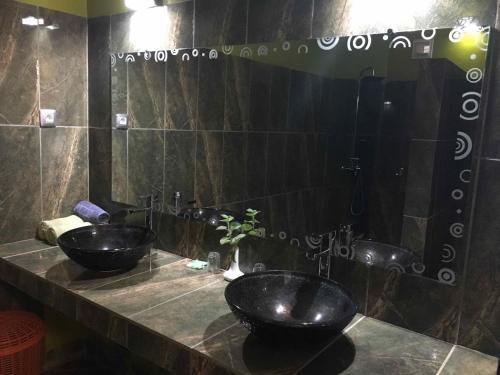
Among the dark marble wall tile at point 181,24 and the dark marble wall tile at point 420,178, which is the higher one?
the dark marble wall tile at point 181,24

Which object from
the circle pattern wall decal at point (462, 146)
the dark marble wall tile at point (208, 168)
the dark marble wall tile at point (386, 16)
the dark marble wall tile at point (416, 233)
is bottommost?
the dark marble wall tile at point (416, 233)

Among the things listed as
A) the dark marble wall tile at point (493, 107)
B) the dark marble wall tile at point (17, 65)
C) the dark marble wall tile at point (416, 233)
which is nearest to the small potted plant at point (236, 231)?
the dark marble wall tile at point (416, 233)

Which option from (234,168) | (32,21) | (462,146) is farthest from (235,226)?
(32,21)

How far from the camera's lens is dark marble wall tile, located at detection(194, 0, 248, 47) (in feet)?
6.42

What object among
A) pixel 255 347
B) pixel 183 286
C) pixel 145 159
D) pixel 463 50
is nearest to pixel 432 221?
pixel 463 50

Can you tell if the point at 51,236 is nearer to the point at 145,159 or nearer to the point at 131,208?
the point at 131,208

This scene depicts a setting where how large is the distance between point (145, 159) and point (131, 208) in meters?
0.33

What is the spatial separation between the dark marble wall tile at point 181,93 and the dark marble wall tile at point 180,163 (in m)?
0.06

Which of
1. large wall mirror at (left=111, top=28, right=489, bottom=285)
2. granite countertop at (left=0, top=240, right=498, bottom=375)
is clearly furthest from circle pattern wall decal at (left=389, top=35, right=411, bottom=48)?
granite countertop at (left=0, top=240, right=498, bottom=375)

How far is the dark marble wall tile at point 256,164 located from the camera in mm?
1928

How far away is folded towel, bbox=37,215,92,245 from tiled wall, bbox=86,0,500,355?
4.57 ft

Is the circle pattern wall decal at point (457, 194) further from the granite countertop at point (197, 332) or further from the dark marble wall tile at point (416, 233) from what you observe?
the granite countertop at point (197, 332)

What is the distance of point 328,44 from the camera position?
1669 millimetres

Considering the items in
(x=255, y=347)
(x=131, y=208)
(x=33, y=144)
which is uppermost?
(x=33, y=144)
